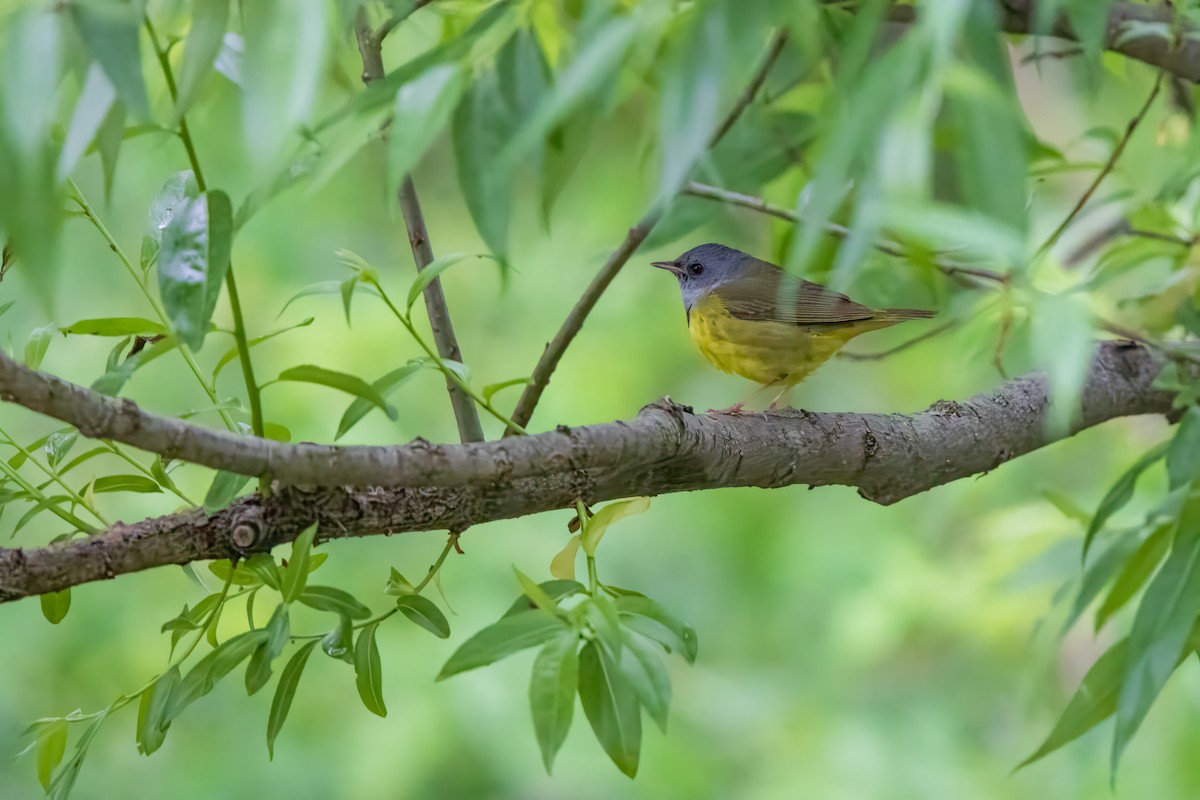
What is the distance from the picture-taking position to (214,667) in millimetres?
921

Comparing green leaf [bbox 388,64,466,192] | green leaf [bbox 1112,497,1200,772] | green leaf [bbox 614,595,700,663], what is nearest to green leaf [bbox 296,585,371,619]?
green leaf [bbox 614,595,700,663]

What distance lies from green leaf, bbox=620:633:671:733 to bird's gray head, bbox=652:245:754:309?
1.67 meters

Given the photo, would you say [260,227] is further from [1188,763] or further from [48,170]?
[48,170]

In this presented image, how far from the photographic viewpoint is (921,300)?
160cm

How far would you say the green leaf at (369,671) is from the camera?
961 millimetres

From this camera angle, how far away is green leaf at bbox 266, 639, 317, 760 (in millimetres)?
933

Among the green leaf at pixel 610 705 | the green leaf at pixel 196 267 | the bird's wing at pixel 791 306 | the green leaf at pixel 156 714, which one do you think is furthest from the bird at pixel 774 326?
the green leaf at pixel 196 267

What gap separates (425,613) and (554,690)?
18 cm

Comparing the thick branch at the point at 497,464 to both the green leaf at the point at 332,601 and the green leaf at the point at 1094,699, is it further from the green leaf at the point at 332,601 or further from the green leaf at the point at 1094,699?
the green leaf at the point at 1094,699

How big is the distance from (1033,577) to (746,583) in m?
2.71

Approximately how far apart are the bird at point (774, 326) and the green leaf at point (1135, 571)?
0.60m

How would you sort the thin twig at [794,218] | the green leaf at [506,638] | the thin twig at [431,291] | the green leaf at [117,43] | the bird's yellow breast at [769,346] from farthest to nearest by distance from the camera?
the bird's yellow breast at [769,346] < the thin twig at [794,218] < the thin twig at [431,291] < the green leaf at [506,638] < the green leaf at [117,43]

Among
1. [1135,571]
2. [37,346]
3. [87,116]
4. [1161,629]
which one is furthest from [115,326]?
[1135,571]

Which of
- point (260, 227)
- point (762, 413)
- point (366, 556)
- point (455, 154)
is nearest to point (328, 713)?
point (366, 556)
